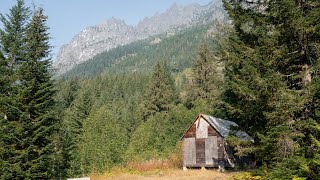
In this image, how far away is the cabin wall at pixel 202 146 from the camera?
3309 cm

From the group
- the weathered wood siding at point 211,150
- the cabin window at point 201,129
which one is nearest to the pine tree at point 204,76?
the cabin window at point 201,129

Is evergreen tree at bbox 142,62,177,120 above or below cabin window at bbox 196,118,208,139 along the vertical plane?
above

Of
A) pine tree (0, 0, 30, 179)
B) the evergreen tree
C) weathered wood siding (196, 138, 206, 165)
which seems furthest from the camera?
the evergreen tree

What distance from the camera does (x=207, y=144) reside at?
33875 millimetres

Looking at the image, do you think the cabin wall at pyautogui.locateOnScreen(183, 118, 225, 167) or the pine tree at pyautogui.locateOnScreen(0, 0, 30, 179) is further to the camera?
the cabin wall at pyautogui.locateOnScreen(183, 118, 225, 167)

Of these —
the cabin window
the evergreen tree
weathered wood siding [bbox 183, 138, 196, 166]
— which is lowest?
weathered wood siding [bbox 183, 138, 196, 166]

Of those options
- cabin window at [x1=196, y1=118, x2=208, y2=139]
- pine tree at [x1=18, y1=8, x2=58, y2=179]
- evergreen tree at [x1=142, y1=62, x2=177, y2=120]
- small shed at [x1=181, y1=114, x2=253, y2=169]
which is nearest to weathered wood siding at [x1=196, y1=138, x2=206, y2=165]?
small shed at [x1=181, y1=114, x2=253, y2=169]

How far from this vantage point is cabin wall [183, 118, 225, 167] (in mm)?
33094

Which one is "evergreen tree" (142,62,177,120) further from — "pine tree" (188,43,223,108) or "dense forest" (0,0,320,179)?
"dense forest" (0,0,320,179)

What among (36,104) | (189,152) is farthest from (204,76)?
(36,104)

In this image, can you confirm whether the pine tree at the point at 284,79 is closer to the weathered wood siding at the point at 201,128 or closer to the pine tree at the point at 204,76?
the weathered wood siding at the point at 201,128

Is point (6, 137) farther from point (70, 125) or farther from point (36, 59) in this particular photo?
point (70, 125)

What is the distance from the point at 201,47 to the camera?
204 ft

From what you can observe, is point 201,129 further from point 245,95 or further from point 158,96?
point 158,96
